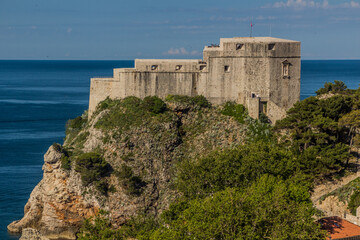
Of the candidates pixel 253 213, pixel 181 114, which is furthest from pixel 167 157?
pixel 253 213

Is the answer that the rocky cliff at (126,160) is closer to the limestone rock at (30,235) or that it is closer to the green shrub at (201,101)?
the green shrub at (201,101)

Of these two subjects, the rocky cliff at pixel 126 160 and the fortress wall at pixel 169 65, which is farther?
the fortress wall at pixel 169 65

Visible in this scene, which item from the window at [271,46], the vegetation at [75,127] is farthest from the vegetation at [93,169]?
the window at [271,46]

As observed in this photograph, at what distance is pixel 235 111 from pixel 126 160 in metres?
12.2

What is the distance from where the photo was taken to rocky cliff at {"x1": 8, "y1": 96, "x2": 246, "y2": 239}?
56.2 metres

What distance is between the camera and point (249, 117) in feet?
193

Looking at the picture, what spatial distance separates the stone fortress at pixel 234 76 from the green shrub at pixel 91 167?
→ 7851mm

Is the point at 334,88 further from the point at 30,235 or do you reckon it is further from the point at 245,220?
the point at 30,235

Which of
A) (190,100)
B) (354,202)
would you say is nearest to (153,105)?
(190,100)

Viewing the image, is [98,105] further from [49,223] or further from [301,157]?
[301,157]

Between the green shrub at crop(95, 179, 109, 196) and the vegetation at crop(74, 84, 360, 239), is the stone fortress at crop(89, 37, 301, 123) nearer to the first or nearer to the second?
the vegetation at crop(74, 84, 360, 239)

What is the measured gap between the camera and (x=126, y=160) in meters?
57.3

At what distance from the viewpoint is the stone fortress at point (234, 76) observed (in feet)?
194

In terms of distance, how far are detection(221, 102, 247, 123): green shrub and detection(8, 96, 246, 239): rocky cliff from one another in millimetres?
474
